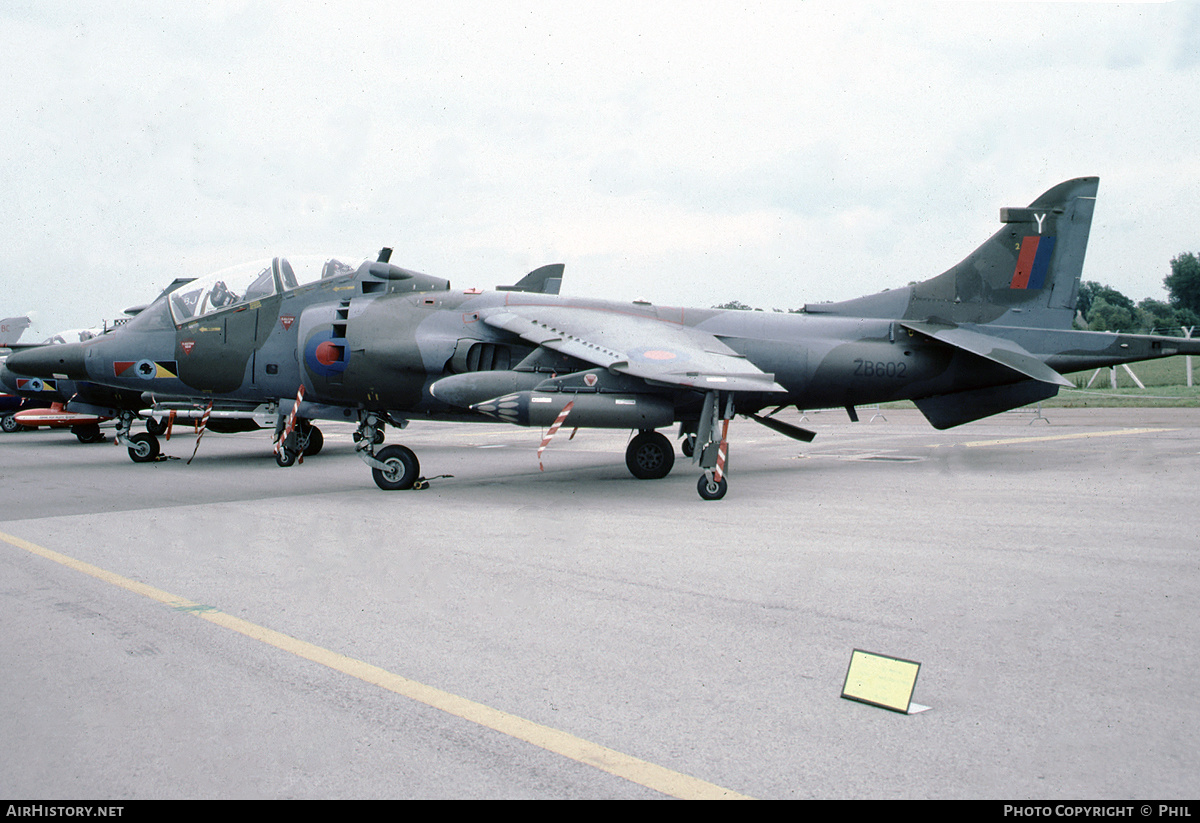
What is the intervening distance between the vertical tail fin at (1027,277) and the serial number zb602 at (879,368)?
117 centimetres

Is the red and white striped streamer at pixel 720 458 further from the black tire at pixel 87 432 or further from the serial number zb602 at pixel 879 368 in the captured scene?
the black tire at pixel 87 432

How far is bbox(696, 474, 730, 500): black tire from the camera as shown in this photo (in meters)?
9.78

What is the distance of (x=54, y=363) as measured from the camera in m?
13.5

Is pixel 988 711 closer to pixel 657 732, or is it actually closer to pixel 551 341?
pixel 657 732

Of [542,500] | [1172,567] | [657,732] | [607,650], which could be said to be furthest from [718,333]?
[657,732]

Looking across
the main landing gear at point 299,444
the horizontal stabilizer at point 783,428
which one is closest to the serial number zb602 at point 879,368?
the horizontal stabilizer at point 783,428

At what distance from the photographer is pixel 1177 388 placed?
3203cm

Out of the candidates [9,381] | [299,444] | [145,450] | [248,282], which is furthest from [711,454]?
[9,381]

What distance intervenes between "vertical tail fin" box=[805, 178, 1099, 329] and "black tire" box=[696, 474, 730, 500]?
4639 mm

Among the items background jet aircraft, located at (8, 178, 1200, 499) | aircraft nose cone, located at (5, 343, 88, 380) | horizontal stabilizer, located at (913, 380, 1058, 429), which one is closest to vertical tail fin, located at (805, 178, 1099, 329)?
background jet aircraft, located at (8, 178, 1200, 499)

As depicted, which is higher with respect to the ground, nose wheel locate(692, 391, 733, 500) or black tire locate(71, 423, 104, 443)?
nose wheel locate(692, 391, 733, 500)

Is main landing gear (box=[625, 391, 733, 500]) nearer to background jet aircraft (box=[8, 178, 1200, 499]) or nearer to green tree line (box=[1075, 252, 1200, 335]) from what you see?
background jet aircraft (box=[8, 178, 1200, 499])

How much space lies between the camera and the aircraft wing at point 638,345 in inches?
377

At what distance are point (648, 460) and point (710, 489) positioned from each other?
2.39m
